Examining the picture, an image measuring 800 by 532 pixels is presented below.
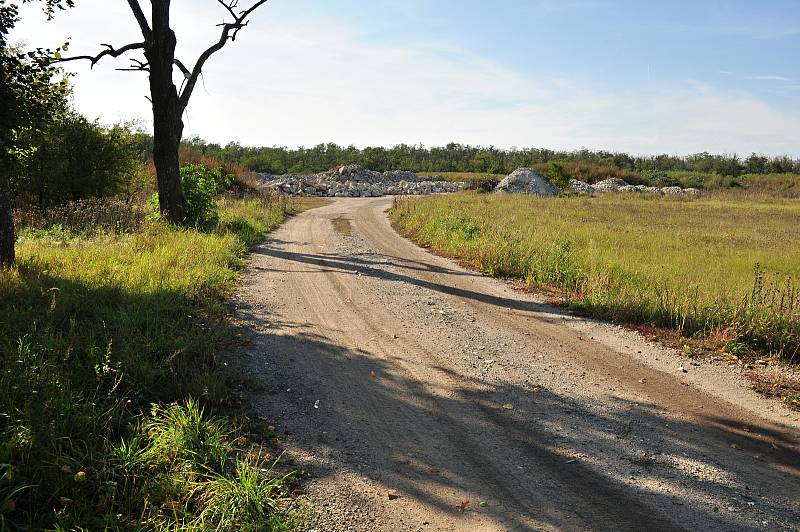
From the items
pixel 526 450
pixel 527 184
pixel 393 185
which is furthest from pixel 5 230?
pixel 393 185

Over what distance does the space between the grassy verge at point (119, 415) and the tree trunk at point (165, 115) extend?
7.64 metres

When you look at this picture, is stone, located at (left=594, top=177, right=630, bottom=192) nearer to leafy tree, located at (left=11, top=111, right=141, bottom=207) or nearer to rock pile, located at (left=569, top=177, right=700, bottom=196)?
rock pile, located at (left=569, top=177, right=700, bottom=196)

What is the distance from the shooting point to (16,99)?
25.3ft

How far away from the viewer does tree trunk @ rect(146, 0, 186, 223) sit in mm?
14938

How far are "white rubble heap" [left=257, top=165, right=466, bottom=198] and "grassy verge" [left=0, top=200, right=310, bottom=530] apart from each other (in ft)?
110

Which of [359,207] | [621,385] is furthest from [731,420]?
[359,207]

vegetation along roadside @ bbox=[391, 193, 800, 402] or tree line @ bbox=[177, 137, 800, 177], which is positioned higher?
tree line @ bbox=[177, 137, 800, 177]

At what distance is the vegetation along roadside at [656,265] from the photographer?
7887mm

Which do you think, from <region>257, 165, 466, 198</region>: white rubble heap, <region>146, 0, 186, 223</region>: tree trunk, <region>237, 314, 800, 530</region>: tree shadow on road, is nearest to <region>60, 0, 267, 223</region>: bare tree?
<region>146, 0, 186, 223</region>: tree trunk

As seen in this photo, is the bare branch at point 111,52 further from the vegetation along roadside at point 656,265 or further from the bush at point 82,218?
the vegetation along roadside at point 656,265

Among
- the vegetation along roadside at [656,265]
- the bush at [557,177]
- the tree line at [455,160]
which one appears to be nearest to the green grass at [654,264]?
the vegetation along roadside at [656,265]

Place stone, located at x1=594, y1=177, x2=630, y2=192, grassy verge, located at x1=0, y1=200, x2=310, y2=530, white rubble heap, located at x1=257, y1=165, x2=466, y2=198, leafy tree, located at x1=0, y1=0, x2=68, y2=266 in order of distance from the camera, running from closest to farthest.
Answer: grassy verge, located at x1=0, y1=200, x2=310, y2=530 → leafy tree, located at x1=0, y1=0, x2=68, y2=266 → white rubble heap, located at x1=257, y1=165, x2=466, y2=198 → stone, located at x1=594, y1=177, x2=630, y2=192

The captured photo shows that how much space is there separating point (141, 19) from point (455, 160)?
227 ft

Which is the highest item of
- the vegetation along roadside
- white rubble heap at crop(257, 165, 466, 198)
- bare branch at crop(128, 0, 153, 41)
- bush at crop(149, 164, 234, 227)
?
bare branch at crop(128, 0, 153, 41)
